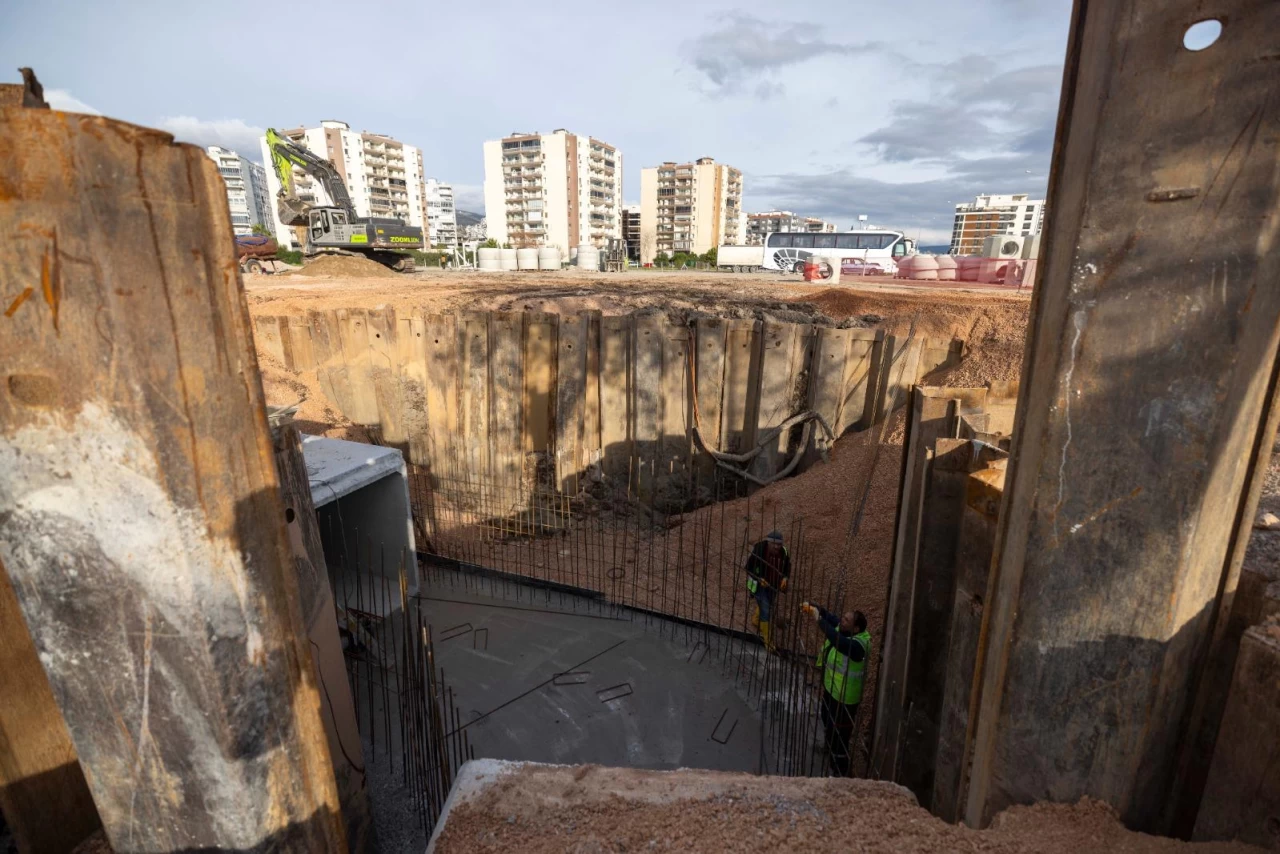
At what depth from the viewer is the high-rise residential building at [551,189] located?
68250 mm

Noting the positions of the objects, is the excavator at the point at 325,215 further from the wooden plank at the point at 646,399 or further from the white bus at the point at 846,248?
the white bus at the point at 846,248

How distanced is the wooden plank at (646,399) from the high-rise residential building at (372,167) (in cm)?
6688

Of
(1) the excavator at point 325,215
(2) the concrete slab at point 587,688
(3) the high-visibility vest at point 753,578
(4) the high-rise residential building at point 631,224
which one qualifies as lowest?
(2) the concrete slab at point 587,688

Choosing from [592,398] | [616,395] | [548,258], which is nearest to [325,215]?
[548,258]

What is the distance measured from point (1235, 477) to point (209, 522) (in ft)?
9.27

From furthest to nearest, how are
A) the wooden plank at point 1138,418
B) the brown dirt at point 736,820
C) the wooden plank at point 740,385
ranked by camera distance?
the wooden plank at point 740,385
the brown dirt at point 736,820
the wooden plank at point 1138,418

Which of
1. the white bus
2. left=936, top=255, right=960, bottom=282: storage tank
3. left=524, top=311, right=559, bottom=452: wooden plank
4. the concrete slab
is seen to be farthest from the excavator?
left=936, top=255, right=960, bottom=282: storage tank

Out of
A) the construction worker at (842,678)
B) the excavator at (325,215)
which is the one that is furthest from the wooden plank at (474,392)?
the excavator at (325,215)

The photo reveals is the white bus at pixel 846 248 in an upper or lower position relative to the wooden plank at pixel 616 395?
upper

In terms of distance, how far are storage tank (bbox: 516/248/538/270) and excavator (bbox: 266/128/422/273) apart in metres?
9.15

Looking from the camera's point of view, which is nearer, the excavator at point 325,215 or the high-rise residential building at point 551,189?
the excavator at point 325,215

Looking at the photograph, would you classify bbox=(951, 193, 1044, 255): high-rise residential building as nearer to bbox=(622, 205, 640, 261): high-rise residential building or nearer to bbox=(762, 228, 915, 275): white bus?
bbox=(622, 205, 640, 261): high-rise residential building

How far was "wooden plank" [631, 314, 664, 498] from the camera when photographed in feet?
31.8

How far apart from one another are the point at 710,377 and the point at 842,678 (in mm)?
5884
